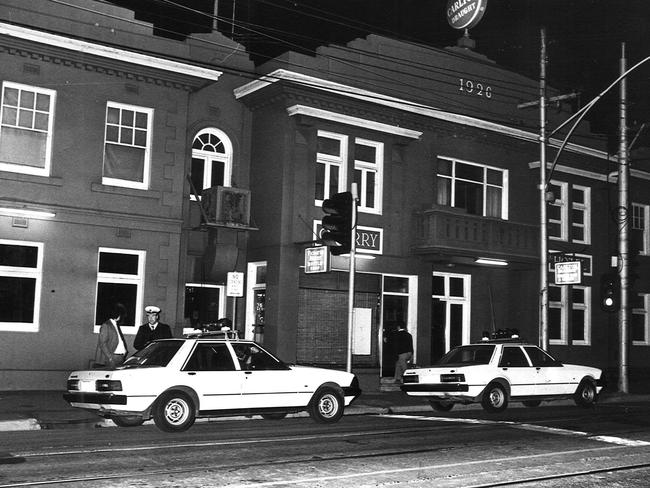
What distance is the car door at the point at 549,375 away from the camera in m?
16.9

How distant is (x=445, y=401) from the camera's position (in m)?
16.6

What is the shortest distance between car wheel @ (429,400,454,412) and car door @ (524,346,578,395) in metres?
1.91

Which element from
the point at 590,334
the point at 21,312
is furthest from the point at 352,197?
the point at 590,334

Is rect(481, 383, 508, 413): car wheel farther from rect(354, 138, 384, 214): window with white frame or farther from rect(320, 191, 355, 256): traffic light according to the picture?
rect(354, 138, 384, 214): window with white frame

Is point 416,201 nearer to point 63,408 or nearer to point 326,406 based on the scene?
point 326,406

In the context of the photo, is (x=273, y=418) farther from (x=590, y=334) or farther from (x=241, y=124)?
(x=590, y=334)

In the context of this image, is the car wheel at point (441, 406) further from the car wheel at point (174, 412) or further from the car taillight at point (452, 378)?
the car wheel at point (174, 412)

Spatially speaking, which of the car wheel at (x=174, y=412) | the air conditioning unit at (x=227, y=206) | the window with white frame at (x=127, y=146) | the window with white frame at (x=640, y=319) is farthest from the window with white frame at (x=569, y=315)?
the car wheel at (x=174, y=412)

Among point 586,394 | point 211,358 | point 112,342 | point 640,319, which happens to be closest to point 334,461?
point 211,358

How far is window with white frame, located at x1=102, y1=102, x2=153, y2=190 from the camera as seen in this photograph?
19.2 m

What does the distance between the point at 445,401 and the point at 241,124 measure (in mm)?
9613

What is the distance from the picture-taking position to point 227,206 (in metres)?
19.9

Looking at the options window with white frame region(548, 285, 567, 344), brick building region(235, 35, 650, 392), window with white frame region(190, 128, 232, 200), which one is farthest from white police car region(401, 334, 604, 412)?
window with white frame region(548, 285, 567, 344)

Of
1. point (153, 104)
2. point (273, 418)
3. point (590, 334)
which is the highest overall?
point (153, 104)
